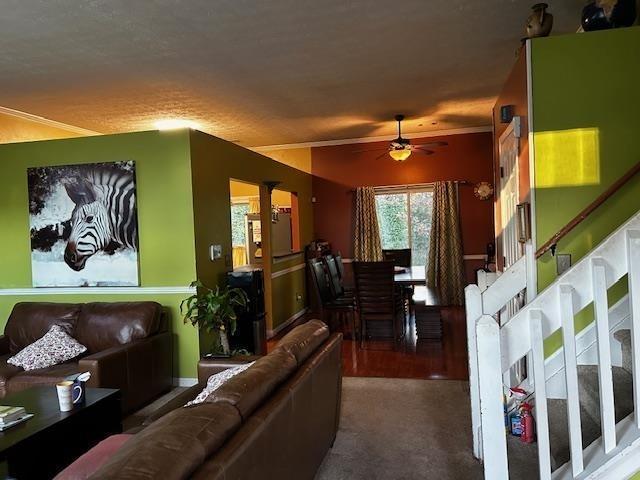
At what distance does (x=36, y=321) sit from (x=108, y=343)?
2.42 ft

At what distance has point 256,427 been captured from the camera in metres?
1.56

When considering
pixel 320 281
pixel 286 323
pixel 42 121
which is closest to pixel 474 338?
pixel 320 281

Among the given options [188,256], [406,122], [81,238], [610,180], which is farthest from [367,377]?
[406,122]

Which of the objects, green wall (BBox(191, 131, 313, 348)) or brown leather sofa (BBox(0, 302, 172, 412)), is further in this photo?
green wall (BBox(191, 131, 313, 348))

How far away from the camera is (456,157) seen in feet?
24.8

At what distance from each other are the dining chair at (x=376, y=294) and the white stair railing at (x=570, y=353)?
303cm

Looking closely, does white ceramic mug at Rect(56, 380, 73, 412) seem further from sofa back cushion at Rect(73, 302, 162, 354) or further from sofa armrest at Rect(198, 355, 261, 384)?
sofa back cushion at Rect(73, 302, 162, 354)

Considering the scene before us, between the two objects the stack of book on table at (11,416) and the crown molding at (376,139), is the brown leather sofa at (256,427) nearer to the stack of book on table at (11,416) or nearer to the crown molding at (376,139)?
the stack of book on table at (11,416)

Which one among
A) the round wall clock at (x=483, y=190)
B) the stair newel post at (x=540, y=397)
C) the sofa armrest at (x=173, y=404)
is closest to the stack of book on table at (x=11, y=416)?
the sofa armrest at (x=173, y=404)

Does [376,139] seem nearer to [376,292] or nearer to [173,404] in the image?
[376,292]

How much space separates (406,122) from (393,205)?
65.8 inches

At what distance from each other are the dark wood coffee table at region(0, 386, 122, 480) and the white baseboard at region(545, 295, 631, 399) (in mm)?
2628

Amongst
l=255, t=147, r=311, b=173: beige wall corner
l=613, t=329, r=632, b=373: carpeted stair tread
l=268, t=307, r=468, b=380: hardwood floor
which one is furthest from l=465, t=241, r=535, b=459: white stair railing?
l=255, t=147, r=311, b=173: beige wall corner

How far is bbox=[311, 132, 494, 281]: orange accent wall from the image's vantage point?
7.51m
